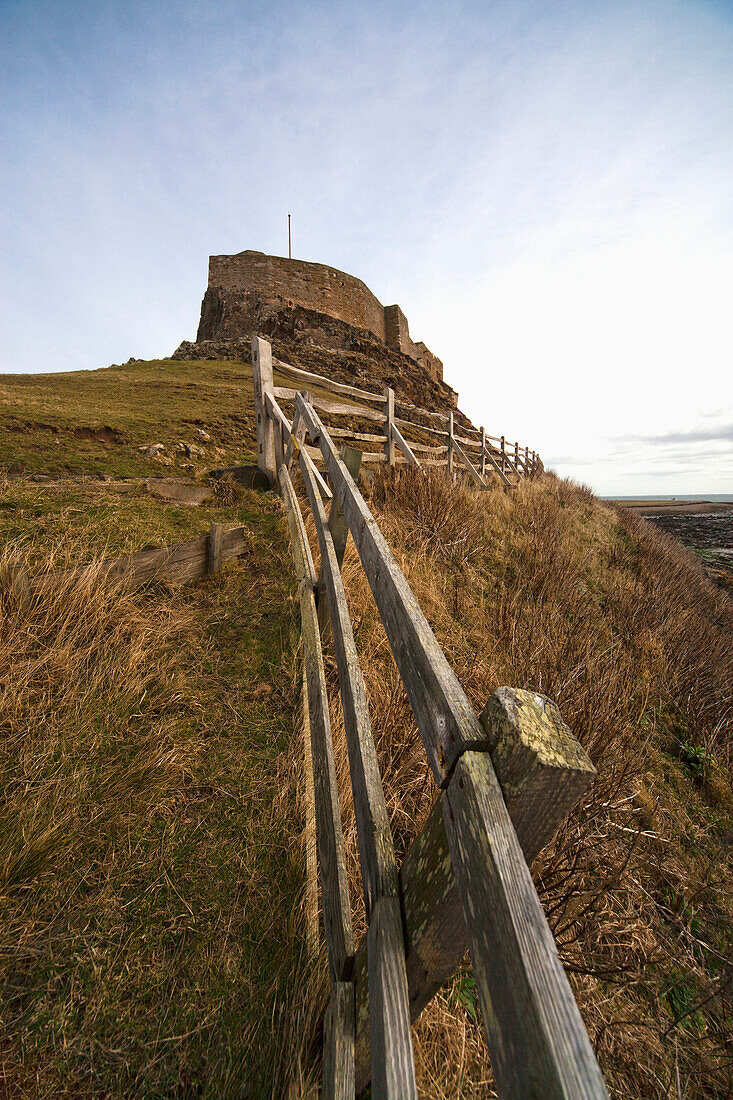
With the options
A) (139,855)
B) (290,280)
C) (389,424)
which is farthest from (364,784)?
(290,280)

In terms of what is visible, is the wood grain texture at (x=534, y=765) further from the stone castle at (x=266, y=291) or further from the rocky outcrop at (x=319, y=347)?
the stone castle at (x=266, y=291)

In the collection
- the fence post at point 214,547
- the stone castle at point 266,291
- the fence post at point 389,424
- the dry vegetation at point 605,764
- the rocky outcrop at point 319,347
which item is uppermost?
the stone castle at point 266,291

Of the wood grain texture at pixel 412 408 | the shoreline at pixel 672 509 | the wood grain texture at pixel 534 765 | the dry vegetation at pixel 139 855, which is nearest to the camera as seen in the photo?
the wood grain texture at pixel 534 765

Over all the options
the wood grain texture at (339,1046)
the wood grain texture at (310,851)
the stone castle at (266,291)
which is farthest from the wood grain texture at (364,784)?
the stone castle at (266,291)

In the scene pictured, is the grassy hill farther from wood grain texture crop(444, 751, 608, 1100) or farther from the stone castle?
the stone castle

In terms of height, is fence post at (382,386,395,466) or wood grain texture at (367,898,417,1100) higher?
fence post at (382,386,395,466)

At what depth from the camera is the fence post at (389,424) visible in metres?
6.93

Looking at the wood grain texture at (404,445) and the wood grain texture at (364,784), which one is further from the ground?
the wood grain texture at (404,445)

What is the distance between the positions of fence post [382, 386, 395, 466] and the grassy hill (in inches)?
129

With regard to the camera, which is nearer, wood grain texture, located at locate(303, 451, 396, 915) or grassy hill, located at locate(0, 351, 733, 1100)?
wood grain texture, located at locate(303, 451, 396, 915)

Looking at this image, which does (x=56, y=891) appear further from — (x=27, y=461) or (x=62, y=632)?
(x=27, y=461)

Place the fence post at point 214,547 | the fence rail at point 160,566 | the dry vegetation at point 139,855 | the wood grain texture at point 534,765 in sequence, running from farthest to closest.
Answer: the fence post at point 214,547, the fence rail at point 160,566, the dry vegetation at point 139,855, the wood grain texture at point 534,765

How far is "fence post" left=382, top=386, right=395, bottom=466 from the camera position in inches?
273

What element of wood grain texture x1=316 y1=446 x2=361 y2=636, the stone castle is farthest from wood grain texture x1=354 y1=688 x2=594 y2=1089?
the stone castle
